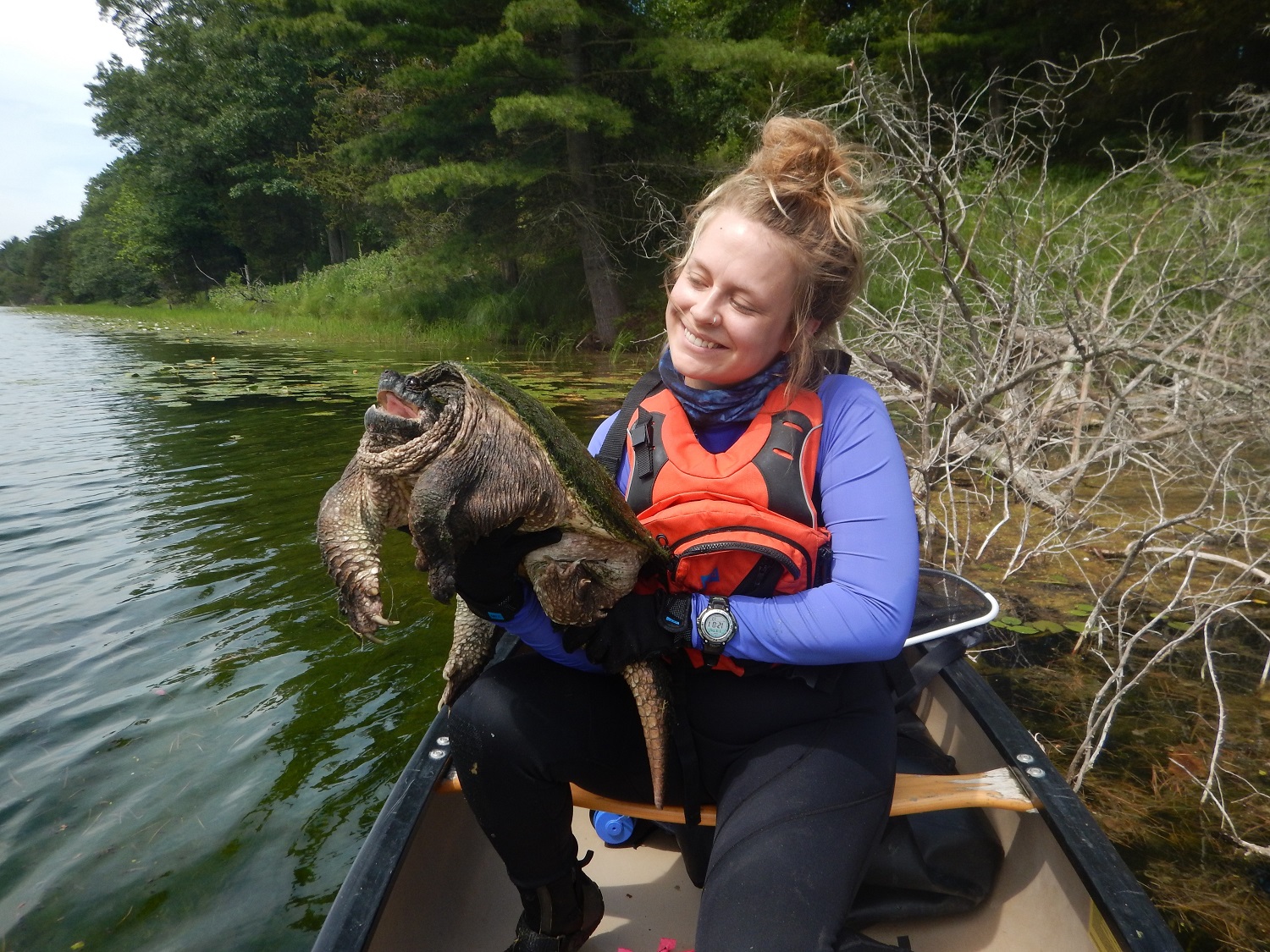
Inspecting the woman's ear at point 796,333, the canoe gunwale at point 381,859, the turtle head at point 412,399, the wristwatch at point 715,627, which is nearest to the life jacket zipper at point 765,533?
the wristwatch at point 715,627

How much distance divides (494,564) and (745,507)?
0.54m

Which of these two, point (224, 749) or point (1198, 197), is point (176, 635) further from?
point (1198, 197)

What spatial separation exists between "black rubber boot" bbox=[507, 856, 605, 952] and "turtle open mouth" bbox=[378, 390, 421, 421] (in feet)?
3.49

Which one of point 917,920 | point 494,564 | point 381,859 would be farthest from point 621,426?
point 917,920

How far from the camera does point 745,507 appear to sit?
1.67 meters

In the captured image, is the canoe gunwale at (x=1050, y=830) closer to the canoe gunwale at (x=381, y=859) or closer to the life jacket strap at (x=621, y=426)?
the canoe gunwale at (x=381, y=859)

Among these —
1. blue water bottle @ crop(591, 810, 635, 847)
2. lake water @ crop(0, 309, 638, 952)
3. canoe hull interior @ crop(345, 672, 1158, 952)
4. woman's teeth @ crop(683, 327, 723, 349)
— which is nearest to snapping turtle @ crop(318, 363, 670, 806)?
woman's teeth @ crop(683, 327, 723, 349)

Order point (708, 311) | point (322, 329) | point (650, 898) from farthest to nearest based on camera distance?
1. point (322, 329)
2. point (650, 898)
3. point (708, 311)

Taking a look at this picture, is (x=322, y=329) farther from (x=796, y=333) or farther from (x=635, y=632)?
(x=635, y=632)

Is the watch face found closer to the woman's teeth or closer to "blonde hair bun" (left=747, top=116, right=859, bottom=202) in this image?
the woman's teeth

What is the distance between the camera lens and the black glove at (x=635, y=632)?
5.12ft

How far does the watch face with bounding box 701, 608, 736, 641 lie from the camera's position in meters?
1.57

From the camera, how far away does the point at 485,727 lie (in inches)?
65.0

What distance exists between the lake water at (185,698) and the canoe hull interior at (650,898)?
0.64 m
